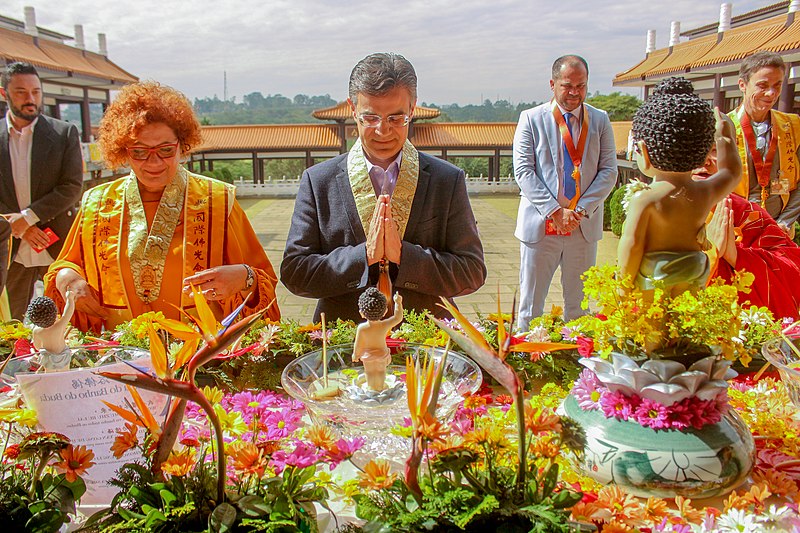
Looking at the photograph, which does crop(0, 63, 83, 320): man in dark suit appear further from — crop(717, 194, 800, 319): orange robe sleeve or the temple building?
the temple building

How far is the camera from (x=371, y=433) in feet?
4.17

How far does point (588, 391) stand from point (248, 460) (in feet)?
2.31

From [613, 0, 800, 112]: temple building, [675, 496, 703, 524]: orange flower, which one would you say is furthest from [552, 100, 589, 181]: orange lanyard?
[613, 0, 800, 112]: temple building

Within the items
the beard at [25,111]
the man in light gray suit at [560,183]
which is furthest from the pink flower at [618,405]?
the beard at [25,111]

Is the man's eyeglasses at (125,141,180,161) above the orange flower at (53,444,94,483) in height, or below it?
above

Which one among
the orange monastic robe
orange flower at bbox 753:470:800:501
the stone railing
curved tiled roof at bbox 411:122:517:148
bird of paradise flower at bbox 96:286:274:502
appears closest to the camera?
bird of paradise flower at bbox 96:286:274:502

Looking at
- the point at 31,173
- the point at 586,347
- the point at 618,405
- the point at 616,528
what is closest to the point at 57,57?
the point at 31,173

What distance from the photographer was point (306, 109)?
11581cm

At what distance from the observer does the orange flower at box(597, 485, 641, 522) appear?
3.48 ft

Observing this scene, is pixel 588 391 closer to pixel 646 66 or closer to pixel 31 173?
pixel 31 173

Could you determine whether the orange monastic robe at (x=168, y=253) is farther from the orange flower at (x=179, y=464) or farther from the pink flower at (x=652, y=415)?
the pink flower at (x=652, y=415)

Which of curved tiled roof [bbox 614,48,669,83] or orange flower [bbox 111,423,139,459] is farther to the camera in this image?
curved tiled roof [bbox 614,48,669,83]

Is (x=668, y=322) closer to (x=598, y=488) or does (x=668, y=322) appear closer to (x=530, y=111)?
(x=598, y=488)

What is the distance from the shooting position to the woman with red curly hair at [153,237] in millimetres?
2197
